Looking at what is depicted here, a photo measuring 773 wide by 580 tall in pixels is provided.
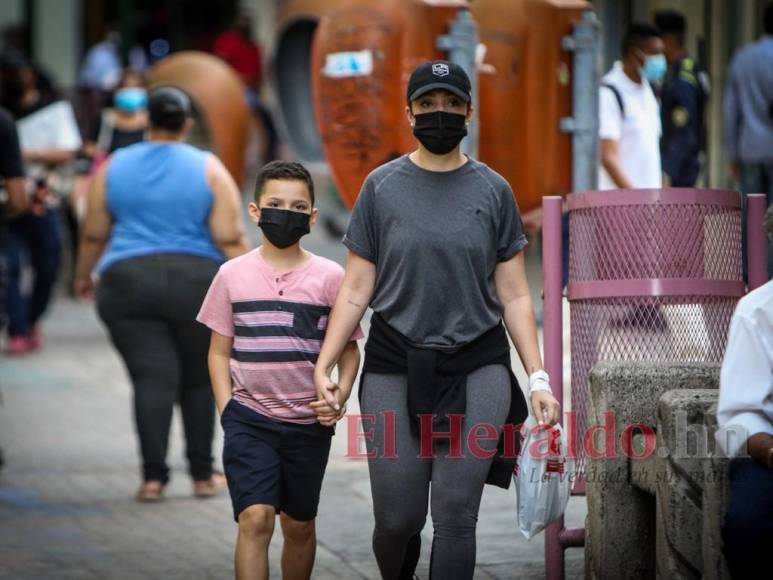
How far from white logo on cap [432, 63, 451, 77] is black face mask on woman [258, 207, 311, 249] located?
2.25 feet

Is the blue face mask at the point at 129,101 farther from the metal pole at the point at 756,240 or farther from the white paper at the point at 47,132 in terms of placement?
the metal pole at the point at 756,240

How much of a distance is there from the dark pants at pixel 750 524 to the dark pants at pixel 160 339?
403cm

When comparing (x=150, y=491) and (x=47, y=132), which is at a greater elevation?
(x=47, y=132)

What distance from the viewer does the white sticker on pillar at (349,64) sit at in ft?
30.5

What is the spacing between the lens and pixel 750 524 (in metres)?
5.35

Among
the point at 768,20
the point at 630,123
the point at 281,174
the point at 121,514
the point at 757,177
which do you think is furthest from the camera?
the point at 757,177

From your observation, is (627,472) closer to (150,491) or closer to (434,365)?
(434,365)

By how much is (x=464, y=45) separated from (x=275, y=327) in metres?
2.67

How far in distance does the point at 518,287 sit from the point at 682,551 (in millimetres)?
988

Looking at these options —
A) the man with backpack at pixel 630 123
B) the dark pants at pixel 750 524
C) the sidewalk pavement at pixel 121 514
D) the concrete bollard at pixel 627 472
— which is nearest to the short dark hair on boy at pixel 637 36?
the man with backpack at pixel 630 123

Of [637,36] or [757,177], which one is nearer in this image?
[637,36]

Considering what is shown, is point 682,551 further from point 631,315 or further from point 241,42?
point 241,42

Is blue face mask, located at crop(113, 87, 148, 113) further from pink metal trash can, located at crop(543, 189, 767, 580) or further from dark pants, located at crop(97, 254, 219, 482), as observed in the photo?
pink metal trash can, located at crop(543, 189, 767, 580)

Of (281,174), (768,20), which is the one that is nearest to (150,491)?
(281,174)
